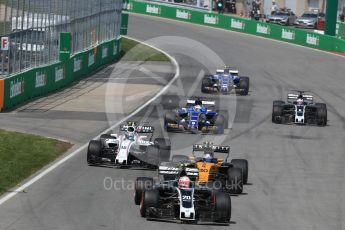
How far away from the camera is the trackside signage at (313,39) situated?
6829 centimetres

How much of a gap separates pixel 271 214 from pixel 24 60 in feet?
68.5

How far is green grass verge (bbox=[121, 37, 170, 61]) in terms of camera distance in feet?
193

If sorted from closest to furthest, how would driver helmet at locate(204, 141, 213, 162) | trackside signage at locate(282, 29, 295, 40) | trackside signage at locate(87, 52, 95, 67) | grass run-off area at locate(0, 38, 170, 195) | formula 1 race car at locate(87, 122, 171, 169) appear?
driver helmet at locate(204, 141, 213, 162) < grass run-off area at locate(0, 38, 170, 195) < formula 1 race car at locate(87, 122, 171, 169) < trackside signage at locate(87, 52, 95, 67) < trackside signage at locate(282, 29, 295, 40)

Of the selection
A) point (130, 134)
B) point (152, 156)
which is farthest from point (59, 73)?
point (152, 156)

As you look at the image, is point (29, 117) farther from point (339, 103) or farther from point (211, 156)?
point (339, 103)

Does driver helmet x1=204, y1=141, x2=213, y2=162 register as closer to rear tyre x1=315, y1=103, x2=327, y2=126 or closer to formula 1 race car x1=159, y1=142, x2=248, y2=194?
formula 1 race car x1=159, y1=142, x2=248, y2=194

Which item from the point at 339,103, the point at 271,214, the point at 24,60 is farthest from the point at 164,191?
the point at 339,103

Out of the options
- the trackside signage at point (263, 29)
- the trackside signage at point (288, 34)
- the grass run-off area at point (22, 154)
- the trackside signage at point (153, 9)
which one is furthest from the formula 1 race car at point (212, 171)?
the trackside signage at point (153, 9)

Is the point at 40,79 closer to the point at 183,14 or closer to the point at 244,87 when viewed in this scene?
the point at 244,87

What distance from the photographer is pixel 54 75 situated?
42.1 m

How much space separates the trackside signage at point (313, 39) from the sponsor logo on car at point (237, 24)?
7.48 metres

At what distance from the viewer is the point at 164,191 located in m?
19.3

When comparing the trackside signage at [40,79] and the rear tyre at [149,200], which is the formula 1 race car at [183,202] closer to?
the rear tyre at [149,200]

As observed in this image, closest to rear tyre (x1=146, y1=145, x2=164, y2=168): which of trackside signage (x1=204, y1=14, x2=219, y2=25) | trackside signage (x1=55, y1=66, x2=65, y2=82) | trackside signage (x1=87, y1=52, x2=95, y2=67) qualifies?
trackside signage (x1=55, y1=66, x2=65, y2=82)
